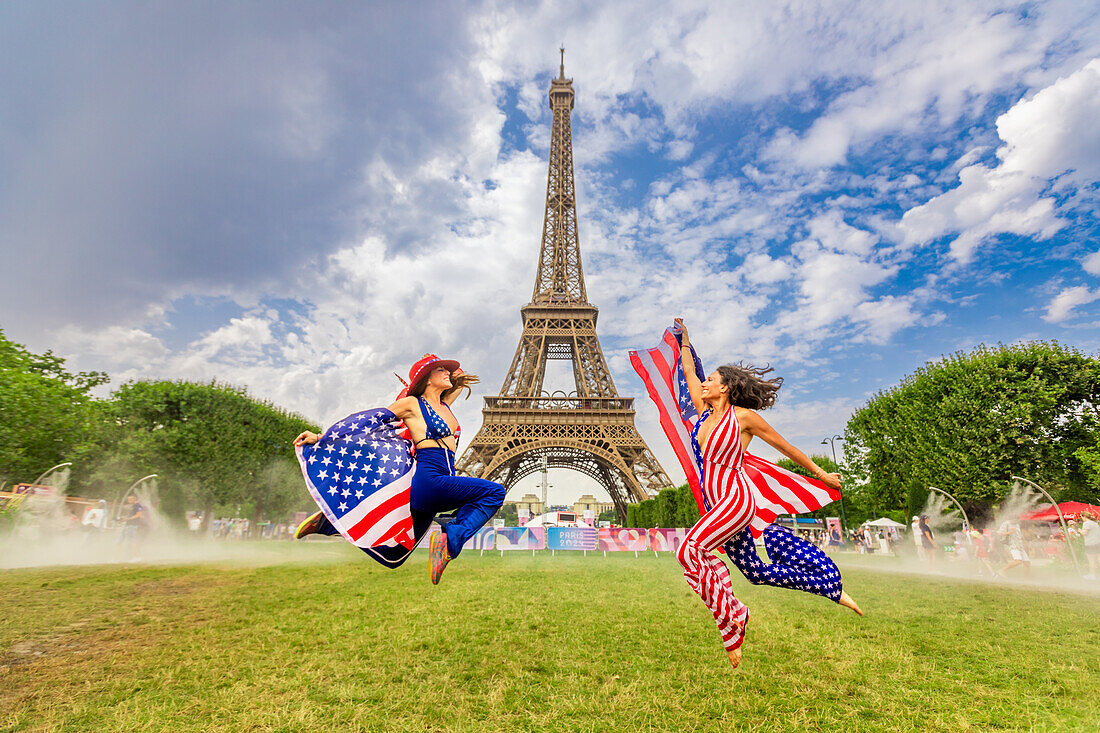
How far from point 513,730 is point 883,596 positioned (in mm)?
10213

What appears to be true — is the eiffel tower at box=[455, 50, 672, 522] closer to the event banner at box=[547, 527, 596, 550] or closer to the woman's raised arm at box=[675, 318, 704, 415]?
the event banner at box=[547, 527, 596, 550]

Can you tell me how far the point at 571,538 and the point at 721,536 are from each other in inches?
914

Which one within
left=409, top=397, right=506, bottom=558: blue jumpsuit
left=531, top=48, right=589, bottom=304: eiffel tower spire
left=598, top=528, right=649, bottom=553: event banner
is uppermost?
left=531, top=48, right=589, bottom=304: eiffel tower spire

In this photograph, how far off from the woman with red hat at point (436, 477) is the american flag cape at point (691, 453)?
1.67m

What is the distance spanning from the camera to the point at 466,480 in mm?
4223

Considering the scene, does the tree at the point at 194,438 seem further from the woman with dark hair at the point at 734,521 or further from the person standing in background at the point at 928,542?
the person standing in background at the point at 928,542

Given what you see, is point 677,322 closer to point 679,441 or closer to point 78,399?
point 679,441

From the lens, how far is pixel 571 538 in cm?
2583

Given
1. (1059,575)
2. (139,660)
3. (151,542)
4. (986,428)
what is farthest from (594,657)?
(151,542)

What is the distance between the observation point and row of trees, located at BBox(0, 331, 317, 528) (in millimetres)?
19016

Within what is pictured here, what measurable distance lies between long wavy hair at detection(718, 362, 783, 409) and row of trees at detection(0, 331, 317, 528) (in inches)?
902

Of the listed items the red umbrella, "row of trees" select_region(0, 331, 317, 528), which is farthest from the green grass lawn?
the red umbrella

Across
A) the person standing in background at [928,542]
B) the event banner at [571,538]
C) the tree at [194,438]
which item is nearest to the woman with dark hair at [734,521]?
the person standing in background at [928,542]

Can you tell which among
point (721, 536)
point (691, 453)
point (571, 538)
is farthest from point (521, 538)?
point (721, 536)
